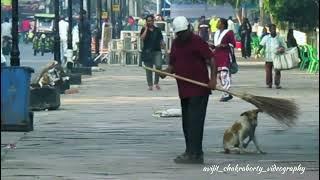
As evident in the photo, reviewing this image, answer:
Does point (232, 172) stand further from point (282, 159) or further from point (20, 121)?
point (20, 121)

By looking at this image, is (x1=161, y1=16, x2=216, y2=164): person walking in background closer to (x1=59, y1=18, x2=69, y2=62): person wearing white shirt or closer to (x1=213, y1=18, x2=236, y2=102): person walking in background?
(x1=213, y1=18, x2=236, y2=102): person walking in background

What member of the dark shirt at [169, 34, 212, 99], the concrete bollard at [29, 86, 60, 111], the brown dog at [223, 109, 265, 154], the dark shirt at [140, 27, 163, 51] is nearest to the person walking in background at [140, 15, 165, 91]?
the dark shirt at [140, 27, 163, 51]

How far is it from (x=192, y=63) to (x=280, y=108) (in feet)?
3.75

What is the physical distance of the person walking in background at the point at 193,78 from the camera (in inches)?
500

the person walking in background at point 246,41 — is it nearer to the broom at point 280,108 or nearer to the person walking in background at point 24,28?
the person walking in background at point 24,28

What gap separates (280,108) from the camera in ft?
42.4

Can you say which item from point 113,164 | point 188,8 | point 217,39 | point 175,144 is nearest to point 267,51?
point 217,39

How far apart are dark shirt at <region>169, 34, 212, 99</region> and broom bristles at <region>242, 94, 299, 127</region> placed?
0.65 meters

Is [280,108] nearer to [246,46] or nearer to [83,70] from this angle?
[83,70]

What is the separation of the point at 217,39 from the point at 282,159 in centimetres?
972

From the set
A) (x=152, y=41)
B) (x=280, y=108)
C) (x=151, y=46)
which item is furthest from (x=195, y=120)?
(x=152, y=41)

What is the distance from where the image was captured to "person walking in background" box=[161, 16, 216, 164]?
12.7m

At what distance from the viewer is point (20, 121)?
1373 cm

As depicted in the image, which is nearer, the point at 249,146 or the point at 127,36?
the point at 249,146
